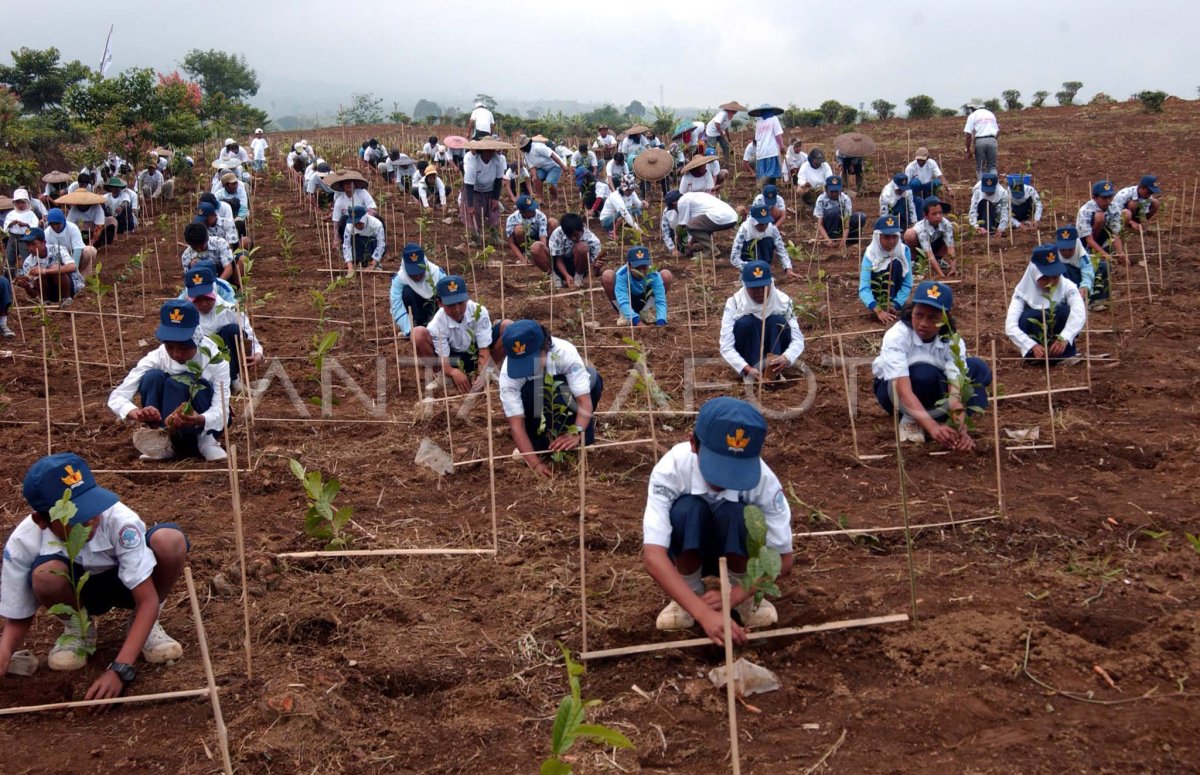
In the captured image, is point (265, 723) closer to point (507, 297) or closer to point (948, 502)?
point (948, 502)

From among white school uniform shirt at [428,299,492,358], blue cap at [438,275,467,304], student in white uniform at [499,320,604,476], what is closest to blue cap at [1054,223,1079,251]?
student in white uniform at [499,320,604,476]

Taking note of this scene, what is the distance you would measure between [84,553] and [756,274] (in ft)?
12.3

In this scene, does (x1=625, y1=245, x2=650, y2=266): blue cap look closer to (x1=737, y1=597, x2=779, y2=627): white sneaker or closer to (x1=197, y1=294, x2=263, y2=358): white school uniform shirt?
(x1=197, y1=294, x2=263, y2=358): white school uniform shirt

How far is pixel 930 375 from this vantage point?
4809 mm

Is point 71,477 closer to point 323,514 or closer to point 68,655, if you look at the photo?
point 68,655

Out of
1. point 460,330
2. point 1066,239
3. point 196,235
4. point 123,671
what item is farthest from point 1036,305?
point 196,235

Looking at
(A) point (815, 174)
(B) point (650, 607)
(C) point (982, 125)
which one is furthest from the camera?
(C) point (982, 125)

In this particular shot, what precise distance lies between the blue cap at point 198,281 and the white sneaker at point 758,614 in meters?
3.80

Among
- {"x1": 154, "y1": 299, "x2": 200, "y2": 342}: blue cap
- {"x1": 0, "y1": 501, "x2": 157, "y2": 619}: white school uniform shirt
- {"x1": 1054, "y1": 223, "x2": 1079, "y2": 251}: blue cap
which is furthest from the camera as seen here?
{"x1": 1054, "y1": 223, "x2": 1079, "y2": 251}: blue cap

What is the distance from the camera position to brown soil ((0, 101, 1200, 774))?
268 cm

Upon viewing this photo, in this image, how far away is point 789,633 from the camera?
9.81ft

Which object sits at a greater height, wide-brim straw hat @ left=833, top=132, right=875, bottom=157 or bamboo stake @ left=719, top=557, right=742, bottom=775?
wide-brim straw hat @ left=833, top=132, right=875, bottom=157

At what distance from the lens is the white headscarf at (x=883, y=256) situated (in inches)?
274

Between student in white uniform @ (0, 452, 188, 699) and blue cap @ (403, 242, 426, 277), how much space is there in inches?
137
